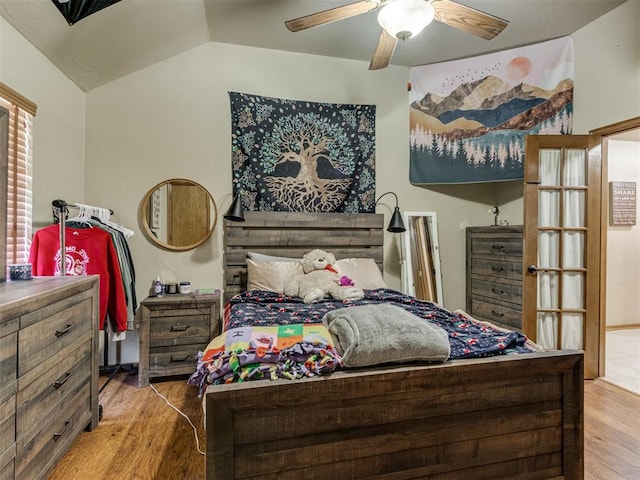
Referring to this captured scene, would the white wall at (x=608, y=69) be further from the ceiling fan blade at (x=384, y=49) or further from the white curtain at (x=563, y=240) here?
the ceiling fan blade at (x=384, y=49)

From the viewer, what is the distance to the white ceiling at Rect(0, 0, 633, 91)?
7.22ft

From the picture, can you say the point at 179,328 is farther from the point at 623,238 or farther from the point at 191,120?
the point at 623,238

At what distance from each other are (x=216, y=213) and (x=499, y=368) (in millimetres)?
2560

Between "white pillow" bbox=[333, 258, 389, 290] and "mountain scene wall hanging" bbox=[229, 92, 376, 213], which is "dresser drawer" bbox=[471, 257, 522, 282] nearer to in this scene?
"white pillow" bbox=[333, 258, 389, 290]

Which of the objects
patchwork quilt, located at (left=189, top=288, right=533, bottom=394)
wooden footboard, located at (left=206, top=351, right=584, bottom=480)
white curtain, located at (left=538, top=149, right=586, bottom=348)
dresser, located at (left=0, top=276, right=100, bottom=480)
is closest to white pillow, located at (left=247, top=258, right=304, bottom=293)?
patchwork quilt, located at (left=189, top=288, right=533, bottom=394)

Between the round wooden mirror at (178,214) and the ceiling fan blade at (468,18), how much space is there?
2.27 m

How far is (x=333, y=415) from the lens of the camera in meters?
1.21

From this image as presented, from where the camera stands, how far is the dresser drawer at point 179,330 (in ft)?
8.69

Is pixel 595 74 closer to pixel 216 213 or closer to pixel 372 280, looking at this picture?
pixel 372 280

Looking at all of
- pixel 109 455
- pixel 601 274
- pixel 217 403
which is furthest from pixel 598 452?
pixel 109 455

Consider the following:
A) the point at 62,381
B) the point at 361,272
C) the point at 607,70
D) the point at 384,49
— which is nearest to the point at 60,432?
the point at 62,381

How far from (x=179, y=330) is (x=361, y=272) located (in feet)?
5.16

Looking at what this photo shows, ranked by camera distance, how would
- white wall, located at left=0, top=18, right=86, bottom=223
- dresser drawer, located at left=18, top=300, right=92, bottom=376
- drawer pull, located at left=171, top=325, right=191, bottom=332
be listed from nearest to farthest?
dresser drawer, located at left=18, top=300, right=92, bottom=376 → white wall, located at left=0, top=18, right=86, bottom=223 → drawer pull, located at left=171, top=325, right=191, bottom=332

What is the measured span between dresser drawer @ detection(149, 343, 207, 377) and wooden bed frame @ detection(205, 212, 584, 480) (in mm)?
1703
